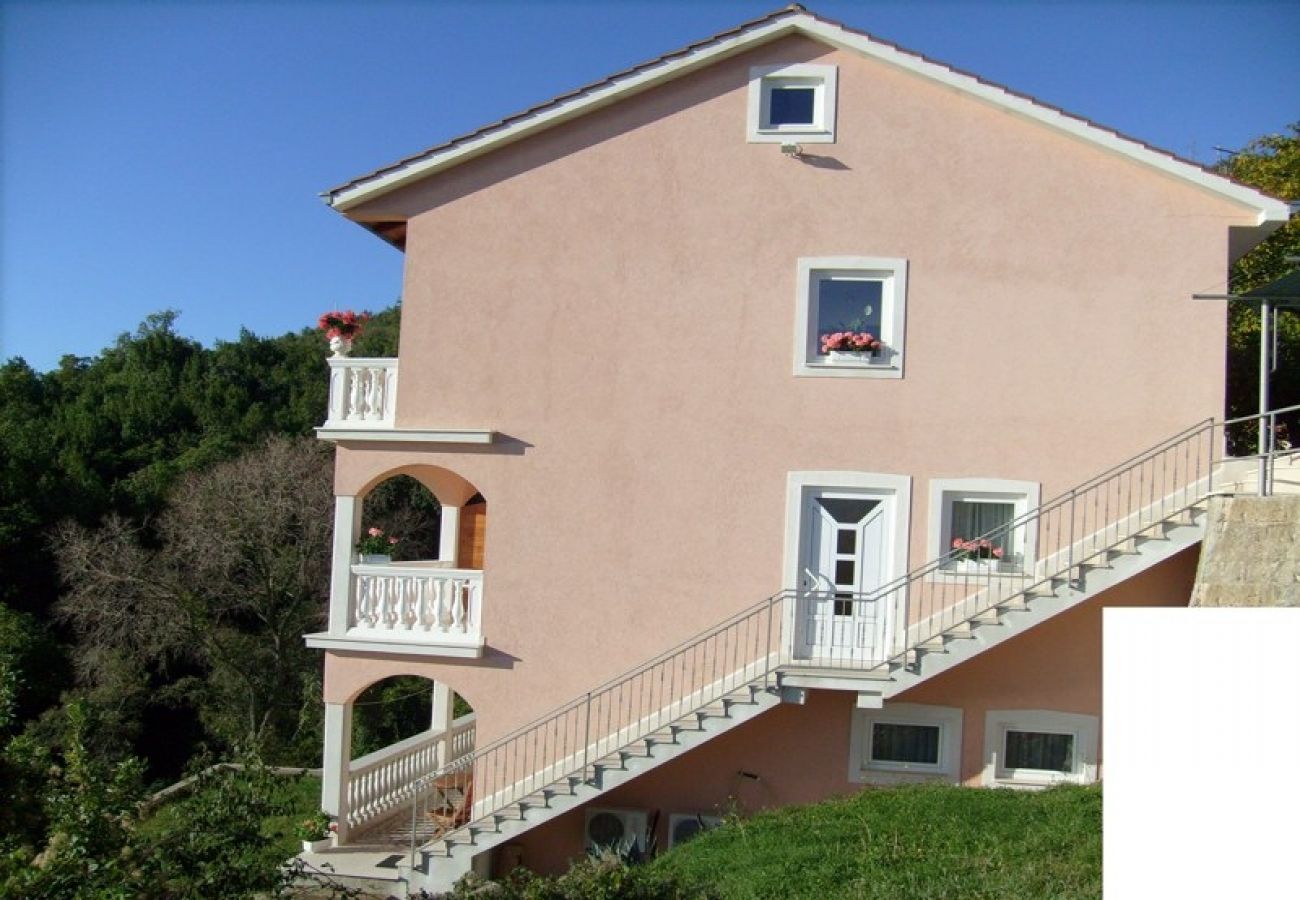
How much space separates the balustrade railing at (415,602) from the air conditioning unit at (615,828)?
283cm

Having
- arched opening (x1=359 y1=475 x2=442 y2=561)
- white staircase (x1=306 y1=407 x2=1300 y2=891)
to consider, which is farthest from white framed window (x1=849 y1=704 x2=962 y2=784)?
arched opening (x1=359 y1=475 x2=442 y2=561)

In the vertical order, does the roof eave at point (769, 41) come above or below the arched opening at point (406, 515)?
above

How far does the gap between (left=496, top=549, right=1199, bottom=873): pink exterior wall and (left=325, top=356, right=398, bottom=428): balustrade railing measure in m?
5.80

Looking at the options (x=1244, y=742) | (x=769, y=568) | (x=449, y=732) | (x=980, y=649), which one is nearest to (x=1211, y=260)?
(x=980, y=649)

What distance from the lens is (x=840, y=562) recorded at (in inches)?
545

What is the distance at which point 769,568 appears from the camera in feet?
45.2

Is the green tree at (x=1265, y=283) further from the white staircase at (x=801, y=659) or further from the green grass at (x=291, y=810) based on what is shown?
the green grass at (x=291, y=810)

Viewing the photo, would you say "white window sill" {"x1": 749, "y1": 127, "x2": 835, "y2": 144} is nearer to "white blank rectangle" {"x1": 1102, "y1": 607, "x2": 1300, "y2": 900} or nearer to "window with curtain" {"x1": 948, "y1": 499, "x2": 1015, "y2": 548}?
"window with curtain" {"x1": 948, "y1": 499, "x2": 1015, "y2": 548}

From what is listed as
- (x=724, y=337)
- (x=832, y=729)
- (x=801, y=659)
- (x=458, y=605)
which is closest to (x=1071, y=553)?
(x=801, y=659)

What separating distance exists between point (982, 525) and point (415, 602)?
7262 millimetres

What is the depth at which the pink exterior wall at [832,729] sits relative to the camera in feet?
44.1

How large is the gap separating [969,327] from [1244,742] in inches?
405

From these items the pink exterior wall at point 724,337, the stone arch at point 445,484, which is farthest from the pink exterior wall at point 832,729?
the stone arch at point 445,484

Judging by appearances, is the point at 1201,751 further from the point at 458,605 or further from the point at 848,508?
the point at 458,605
